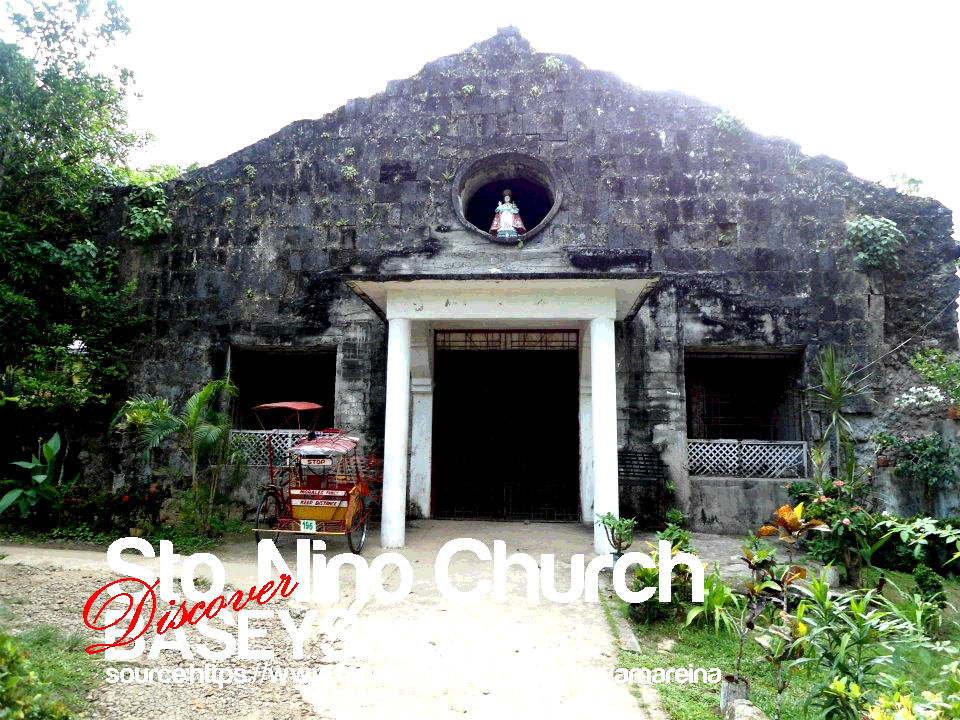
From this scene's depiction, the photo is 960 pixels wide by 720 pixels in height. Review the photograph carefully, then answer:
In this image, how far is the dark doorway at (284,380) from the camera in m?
11.0

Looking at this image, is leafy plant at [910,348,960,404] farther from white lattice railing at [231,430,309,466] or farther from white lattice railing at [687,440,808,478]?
white lattice railing at [231,430,309,466]

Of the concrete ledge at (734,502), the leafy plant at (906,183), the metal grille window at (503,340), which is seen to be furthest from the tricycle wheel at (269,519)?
the leafy plant at (906,183)

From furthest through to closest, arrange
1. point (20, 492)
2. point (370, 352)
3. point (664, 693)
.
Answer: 1. point (370, 352)
2. point (20, 492)
3. point (664, 693)

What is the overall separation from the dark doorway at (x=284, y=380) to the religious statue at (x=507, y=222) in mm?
3411

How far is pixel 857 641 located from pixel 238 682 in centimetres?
381

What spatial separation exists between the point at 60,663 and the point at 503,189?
9.47 metres

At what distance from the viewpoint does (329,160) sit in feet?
36.0

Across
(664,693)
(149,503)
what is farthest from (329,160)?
(664,693)

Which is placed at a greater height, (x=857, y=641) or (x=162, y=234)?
(x=162, y=234)

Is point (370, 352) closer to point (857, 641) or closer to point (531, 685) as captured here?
point (531, 685)

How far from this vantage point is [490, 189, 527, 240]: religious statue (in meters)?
10.4

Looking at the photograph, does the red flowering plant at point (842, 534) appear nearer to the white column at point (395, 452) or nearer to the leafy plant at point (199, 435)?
the white column at point (395, 452)

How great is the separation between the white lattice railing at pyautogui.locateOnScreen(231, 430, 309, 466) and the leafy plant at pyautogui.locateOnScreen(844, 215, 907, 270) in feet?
30.4

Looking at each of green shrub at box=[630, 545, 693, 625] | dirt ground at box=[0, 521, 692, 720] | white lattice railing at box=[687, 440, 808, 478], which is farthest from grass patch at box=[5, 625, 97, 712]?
white lattice railing at box=[687, 440, 808, 478]
